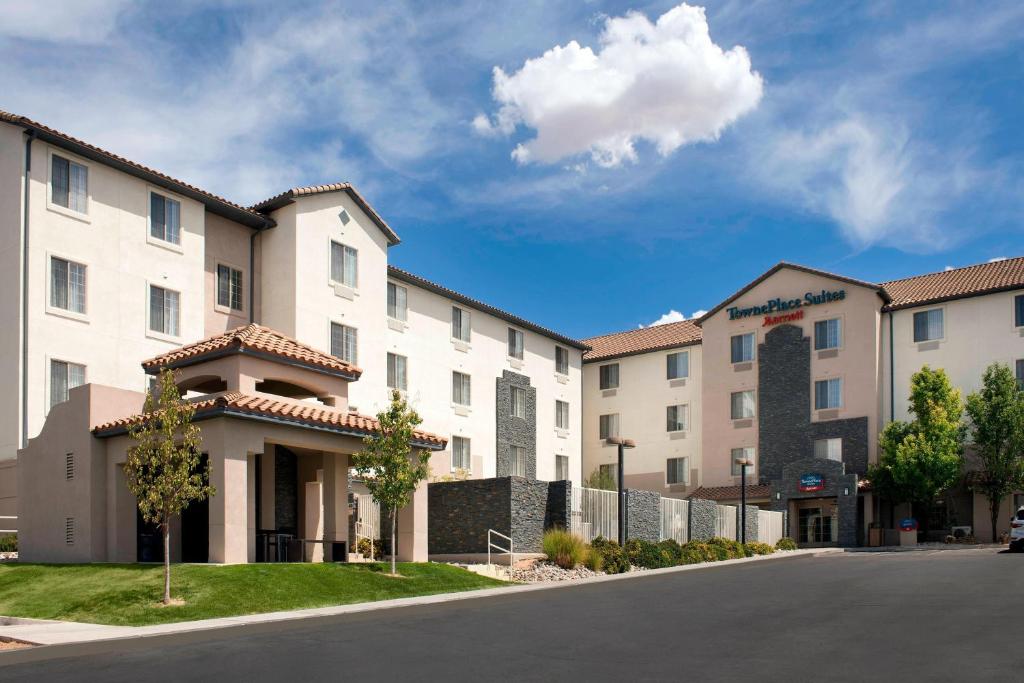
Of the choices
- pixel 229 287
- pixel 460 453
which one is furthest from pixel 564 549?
pixel 460 453

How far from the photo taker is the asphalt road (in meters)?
12.9

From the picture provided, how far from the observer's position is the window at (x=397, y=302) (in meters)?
46.6

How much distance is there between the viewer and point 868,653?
45.7 ft

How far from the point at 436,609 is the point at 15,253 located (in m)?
19.4

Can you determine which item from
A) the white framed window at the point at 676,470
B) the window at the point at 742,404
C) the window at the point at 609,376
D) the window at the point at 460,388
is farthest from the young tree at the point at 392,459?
the window at the point at 609,376

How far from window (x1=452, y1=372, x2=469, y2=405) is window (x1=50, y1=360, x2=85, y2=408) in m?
20.9

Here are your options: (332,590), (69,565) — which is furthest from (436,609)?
(69,565)

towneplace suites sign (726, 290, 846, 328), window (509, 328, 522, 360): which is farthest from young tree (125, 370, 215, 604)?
towneplace suites sign (726, 290, 846, 328)

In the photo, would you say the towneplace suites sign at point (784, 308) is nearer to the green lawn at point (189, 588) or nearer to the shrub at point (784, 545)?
the shrub at point (784, 545)

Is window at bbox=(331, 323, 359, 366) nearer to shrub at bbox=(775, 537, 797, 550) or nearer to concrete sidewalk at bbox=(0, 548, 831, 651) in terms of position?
concrete sidewalk at bbox=(0, 548, 831, 651)

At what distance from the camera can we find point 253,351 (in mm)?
27609

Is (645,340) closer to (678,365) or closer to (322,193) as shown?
(678,365)

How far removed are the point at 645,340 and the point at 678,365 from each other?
3.30 metres

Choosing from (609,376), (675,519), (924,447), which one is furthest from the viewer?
(609,376)
